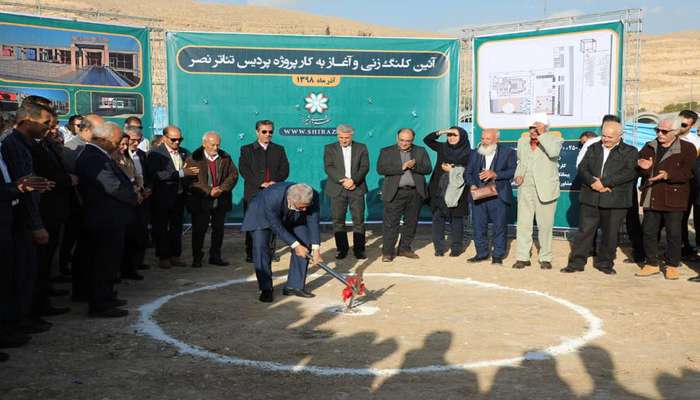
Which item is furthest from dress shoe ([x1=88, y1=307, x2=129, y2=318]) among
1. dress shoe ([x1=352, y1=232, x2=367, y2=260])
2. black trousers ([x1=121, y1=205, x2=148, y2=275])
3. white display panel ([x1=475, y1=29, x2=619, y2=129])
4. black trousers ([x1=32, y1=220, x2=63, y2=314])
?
white display panel ([x1=475, y1=29, x2=619, y2=129])

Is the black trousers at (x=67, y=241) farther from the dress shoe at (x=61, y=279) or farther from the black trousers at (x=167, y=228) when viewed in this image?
the black trousers at (x=167, y=228)

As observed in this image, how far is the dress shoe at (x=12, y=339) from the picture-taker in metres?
6.97

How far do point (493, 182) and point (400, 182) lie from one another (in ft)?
4.96

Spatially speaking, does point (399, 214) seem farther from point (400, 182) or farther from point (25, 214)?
point (25, 214)

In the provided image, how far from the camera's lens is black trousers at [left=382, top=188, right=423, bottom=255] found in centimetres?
1244

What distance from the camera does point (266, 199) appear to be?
906 cm

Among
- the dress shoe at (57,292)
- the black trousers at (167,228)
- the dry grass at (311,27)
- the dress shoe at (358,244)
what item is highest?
the dry grass at (311,27)

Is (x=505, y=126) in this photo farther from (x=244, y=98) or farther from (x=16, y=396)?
(x=16, y=396)

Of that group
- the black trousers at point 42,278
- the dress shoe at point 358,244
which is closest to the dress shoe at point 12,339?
the black trousers at point 42,278

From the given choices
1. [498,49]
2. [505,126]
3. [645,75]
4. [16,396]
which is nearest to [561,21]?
[498,49]

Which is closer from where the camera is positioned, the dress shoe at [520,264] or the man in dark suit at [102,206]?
the man in dark suit at [102,206]

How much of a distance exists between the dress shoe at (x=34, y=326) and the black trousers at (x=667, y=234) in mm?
8040

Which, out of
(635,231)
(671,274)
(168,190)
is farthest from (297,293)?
(635,231)

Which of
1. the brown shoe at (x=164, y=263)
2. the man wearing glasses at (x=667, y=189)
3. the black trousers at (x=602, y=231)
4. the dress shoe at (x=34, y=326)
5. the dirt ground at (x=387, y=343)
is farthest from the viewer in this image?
the brown shoe at (x=164, y=263)
